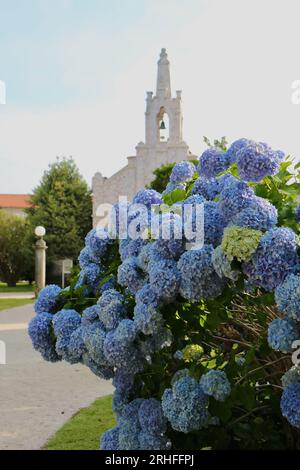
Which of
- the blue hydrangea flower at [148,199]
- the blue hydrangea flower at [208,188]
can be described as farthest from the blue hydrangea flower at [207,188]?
the blue hydrangea flower at [148,199]

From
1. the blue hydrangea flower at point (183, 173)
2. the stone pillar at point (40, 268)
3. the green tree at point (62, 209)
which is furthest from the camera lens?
the green tree at point (62, 209)

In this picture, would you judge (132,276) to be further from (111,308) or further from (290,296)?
(290,296)

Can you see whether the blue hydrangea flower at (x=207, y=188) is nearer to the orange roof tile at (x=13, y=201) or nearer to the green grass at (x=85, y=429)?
the green grass at (x=85, y=429)

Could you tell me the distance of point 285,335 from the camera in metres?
2.54

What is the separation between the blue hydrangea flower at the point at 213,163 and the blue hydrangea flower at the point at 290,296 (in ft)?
3.51

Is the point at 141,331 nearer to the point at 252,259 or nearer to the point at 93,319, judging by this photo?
the point at 93,319

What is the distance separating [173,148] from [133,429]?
42219 mm

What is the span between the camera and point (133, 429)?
3.41 meters

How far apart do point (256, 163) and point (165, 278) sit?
563mm

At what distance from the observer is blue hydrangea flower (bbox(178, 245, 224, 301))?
2.67 m

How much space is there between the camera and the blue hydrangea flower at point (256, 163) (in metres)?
2.78

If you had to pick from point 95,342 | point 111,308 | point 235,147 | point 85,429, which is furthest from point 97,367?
point 85,429

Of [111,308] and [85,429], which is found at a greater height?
[111,308]
